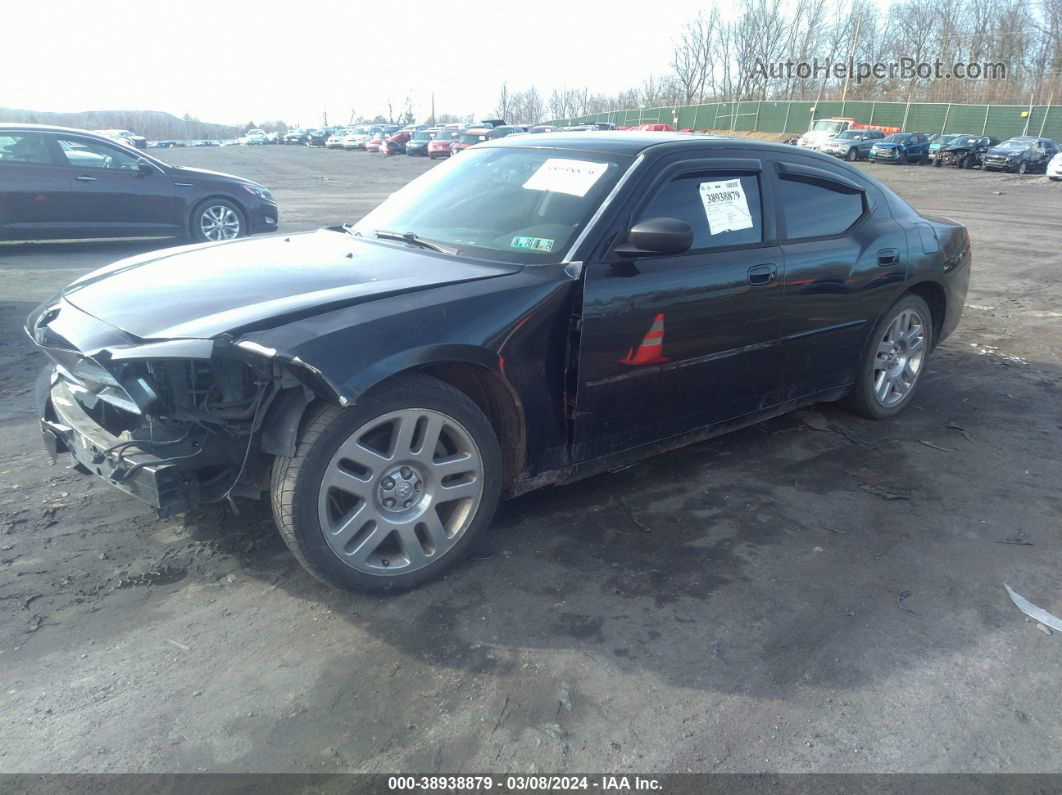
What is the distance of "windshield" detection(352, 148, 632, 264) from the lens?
3521 millimetres

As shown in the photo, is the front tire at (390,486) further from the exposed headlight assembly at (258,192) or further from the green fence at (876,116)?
the green fence at (876,116)

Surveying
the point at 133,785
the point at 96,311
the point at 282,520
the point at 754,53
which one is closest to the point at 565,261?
the point at 282,520

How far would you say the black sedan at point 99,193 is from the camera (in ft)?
31.1

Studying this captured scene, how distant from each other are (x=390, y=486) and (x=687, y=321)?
5.16 ft

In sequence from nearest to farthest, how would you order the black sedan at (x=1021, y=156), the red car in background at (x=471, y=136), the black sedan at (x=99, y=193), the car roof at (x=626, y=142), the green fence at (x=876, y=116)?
the car roof at (x=626, y=142) < the black sedan at (x=99, y=193) < the black sedan at (x=1021, y=156) < the red car in background at (x=471, y=136) < the green fence at (x=876, y=116)

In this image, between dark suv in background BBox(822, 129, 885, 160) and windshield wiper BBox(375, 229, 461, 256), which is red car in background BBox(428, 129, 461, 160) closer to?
dark suv in background BBox(822, 129, 885, 160)

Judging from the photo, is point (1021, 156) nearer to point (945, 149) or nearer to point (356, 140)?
point (945, 149)

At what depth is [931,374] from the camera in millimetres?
6227

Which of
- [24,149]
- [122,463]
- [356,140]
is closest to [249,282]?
[122,463]

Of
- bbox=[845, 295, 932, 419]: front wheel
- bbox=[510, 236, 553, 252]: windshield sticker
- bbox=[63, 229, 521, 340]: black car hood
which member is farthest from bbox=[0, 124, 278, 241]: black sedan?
bbox=[845, 295, 932, 419]: front wheel

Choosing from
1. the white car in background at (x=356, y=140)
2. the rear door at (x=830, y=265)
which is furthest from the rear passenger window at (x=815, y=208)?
the white car in background at (x=356, y=140)

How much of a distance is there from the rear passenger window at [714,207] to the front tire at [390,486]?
1324 millimetres

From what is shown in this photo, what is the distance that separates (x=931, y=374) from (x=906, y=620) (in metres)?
3.76

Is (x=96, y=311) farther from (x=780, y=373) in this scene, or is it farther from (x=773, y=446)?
(x=773, y=446)
